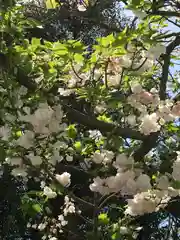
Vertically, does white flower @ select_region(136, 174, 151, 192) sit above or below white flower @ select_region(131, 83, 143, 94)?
below

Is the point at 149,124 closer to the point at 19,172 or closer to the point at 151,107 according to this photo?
the point at 151,107

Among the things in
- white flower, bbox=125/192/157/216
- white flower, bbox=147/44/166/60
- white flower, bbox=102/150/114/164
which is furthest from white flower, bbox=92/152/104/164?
white flower, bbox=147/44/166/60

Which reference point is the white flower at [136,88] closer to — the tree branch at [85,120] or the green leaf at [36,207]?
the tree branch at [85,120]

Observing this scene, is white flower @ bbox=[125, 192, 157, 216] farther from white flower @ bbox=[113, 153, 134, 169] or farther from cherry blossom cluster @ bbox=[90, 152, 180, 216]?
white flower @ bbox=[113, 153, 134, 169]

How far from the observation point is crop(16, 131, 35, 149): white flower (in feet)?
5.08

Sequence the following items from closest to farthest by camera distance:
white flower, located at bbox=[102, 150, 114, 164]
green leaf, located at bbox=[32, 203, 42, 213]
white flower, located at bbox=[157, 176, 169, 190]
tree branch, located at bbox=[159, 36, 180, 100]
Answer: white flower, located at bbox=[157, 176, 169, 190], white flower, located at bbox=[102, 150, 114, 164], tree branch, located at bbox=[159, 36, 180, 100], green leaf, located at bbox=[32, 203, 42, 213]

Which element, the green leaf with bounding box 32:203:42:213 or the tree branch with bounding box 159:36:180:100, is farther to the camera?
the green leaf with bounding box 32:203:42:213

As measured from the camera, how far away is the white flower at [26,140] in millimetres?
1549

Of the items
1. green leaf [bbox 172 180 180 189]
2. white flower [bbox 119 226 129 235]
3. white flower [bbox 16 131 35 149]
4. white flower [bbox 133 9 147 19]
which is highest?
white flower [bbox 133 9 147 19]

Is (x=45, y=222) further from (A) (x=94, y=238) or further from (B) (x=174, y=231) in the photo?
(B) (x=174, y=231)

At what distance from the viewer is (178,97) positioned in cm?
181

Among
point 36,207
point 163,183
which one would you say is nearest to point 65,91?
point 163,183

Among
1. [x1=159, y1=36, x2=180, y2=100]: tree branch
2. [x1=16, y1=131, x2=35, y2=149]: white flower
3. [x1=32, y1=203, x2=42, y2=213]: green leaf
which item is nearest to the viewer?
[x1=16, y1=131, x2=35, y2=149]: white flower

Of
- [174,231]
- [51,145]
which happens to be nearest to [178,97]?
[51,145]
